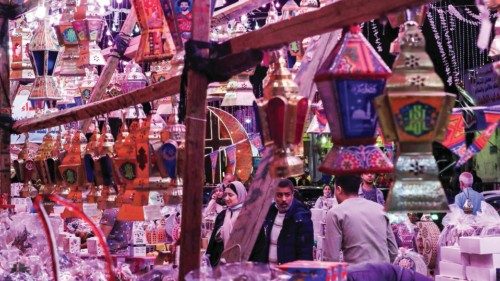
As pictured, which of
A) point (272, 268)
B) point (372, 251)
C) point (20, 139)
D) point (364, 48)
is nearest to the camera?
point (364, 48)

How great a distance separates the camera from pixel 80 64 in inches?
218

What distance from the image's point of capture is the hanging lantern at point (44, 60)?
5.63 meters

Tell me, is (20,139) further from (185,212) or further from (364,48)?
(364,48)

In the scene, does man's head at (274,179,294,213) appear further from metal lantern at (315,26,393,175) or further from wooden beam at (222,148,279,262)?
metal lantern at (315,26,393,175)

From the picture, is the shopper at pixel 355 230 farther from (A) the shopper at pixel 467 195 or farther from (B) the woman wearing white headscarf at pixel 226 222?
(A) the shopper at pixel 467 195

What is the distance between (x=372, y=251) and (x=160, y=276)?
1.59 m

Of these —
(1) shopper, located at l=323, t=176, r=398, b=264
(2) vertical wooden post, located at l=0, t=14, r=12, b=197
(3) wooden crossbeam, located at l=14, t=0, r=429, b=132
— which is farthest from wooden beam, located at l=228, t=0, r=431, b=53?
(2) vertical wooden post, located at l=0, t=14, r=12, b=197

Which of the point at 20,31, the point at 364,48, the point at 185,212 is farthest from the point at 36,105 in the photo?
the point at 364,48

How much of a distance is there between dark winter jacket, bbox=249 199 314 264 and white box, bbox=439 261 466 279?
0.95 metres

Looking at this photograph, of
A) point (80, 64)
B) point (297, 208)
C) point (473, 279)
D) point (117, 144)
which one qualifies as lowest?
point (473, 279)

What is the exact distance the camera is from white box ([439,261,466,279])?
18.0 ft

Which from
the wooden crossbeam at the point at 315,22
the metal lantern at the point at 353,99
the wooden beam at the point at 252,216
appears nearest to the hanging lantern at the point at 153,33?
the wooden beam at the point at 252,216

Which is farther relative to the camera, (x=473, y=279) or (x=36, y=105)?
(x=36, y=105)

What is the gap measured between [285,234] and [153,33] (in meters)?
1.73
